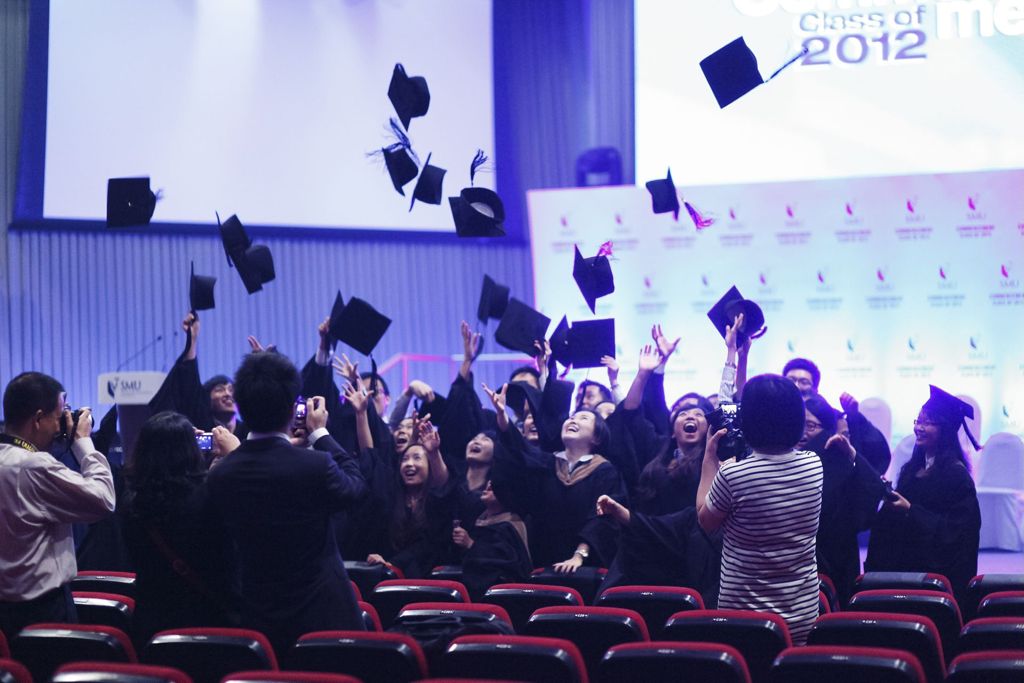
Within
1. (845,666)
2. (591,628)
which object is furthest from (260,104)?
(845,666)

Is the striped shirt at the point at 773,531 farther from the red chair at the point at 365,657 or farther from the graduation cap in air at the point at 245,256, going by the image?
the graduation cap in air at the point at 245,256

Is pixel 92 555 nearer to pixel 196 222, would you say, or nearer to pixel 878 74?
pixel 196 222

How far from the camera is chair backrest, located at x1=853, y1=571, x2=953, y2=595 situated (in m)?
4.24

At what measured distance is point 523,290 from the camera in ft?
37.3

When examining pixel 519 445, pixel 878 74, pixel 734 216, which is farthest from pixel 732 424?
pixel 878 74

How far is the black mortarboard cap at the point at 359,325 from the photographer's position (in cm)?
625

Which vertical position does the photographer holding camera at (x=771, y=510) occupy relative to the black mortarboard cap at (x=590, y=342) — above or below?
below

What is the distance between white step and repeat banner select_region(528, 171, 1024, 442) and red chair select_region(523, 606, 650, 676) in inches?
242

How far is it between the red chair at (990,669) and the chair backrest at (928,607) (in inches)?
37.7

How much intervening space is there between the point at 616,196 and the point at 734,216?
100 cm

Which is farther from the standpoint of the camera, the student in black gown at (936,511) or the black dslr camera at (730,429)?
the student in black gown at (936,511)

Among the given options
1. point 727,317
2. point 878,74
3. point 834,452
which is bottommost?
point 834,452

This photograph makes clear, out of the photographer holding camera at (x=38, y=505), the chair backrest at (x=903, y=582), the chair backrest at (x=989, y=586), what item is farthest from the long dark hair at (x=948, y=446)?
the photographer holding camera at (x=38, y=505)

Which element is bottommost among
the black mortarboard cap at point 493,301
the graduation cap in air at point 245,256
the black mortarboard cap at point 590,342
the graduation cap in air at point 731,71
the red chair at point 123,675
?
the red chair at point 123,675
